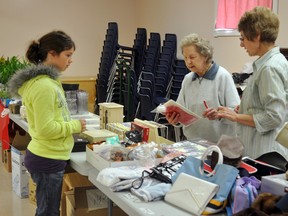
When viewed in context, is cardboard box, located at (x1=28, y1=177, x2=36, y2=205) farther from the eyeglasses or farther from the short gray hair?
the eyeglasses

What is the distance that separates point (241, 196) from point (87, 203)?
1.31 meters

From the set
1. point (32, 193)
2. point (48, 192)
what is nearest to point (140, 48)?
point (32, 193)

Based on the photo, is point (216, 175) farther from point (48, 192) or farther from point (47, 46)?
point (47, 46)

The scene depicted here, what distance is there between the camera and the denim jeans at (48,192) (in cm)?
235

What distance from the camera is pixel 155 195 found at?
1711 mm

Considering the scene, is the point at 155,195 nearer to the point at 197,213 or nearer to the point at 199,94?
the point at 197,213

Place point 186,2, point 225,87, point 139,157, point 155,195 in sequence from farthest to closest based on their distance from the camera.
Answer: point 186,2, point 225,87, point 139,157, point 155,195

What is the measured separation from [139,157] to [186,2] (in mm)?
4510

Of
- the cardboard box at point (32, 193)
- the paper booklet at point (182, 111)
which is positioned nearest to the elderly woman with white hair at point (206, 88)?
the paper booklet at point (182, 111)

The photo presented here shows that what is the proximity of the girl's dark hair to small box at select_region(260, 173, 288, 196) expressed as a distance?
1317mm

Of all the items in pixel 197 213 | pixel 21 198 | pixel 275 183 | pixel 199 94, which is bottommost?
pixel 21 198

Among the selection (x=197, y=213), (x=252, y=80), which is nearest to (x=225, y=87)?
(x=252, y=80)

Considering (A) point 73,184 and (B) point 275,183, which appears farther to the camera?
(A) point 73,184

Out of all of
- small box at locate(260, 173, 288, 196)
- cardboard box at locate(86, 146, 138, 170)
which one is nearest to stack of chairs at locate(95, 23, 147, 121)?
cardboard box at locate(86, 146, 138, 170)
